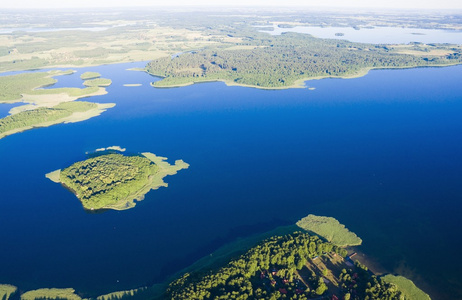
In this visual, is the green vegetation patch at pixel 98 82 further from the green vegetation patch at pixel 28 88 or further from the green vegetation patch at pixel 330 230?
the green vegetation patch at pixel 330 230

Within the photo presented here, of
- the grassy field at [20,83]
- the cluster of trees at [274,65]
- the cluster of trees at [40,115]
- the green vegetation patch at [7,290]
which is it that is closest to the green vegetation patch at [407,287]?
the green vegetation patch at [7,290]

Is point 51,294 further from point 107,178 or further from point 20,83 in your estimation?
point 20,83

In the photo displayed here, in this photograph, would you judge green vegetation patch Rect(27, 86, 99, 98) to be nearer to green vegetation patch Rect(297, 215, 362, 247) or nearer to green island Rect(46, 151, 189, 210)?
green island Rect(46, 151, 189, 210)

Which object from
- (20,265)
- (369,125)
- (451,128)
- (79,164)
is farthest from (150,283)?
(451,128)

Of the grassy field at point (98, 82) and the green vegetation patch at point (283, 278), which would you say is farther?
the grassy field at point (98, 82)

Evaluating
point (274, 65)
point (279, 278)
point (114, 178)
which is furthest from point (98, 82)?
point (279, 278)
